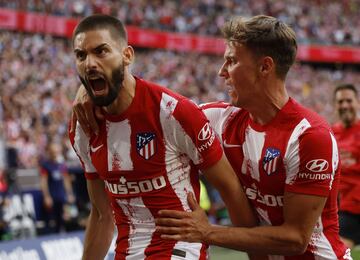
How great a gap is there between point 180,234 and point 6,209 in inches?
295

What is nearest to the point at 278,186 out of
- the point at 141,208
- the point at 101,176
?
the point at 141,208

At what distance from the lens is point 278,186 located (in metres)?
3.21

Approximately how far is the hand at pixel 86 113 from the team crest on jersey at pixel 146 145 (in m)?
0.24

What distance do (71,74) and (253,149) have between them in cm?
1671

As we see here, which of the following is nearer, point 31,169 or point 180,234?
point 180,234

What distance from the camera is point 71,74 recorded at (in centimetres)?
1956

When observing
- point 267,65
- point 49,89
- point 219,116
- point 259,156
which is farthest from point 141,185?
point 49,89

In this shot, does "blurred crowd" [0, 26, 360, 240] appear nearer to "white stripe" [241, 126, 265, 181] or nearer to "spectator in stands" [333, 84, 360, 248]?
"spectator in stands" [333, 84, 360, 248]

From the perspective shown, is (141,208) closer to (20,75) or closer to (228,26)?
(228,26)

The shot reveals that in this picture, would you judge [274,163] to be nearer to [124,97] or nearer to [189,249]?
[189,249]

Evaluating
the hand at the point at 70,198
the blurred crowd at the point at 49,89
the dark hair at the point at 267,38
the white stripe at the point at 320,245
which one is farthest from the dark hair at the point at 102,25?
the hand at the point at 70,198

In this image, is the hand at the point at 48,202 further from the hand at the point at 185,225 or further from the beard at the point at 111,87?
the hand at the point at 185,225

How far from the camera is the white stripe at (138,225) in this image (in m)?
3.54

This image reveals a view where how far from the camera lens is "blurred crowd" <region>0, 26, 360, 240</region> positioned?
12961 millimetres
